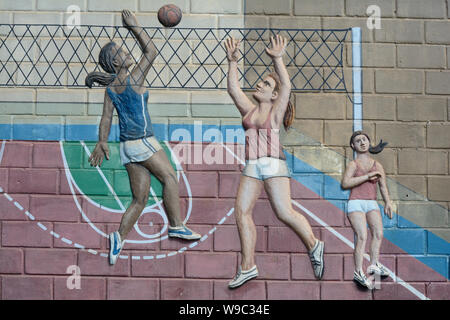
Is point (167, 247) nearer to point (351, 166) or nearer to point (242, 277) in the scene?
point (242, 277)

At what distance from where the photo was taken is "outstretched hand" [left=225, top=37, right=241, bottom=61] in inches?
157

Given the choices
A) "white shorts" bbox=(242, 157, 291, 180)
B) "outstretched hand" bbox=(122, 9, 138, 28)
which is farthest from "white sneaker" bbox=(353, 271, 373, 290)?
"outstretched hand" bbox=(122, 9, 138, 28)

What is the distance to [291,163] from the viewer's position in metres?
3.95

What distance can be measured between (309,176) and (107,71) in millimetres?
1693

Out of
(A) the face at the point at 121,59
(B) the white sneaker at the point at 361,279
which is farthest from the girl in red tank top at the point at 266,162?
(A) the face at the point at 121,59

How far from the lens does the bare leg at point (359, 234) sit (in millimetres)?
3895

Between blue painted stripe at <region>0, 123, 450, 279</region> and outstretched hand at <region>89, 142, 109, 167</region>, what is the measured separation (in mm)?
69

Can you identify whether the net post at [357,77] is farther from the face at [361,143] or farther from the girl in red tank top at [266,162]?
the girl in red tank top at [266,162]

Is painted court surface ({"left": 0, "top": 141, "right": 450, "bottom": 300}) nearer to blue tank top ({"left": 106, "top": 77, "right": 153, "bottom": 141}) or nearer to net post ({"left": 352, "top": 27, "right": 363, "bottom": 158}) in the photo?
blue tank top ({"left": 106, "top": 77, "right": 153, "bottom": 141})

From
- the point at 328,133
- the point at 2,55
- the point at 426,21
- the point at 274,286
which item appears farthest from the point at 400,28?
the point at 2,55

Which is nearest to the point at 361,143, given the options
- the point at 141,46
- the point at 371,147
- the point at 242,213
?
the point at 371,147

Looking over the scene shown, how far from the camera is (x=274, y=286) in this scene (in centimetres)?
389

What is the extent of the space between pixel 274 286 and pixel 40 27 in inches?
103

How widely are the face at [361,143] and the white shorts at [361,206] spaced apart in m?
0.37
